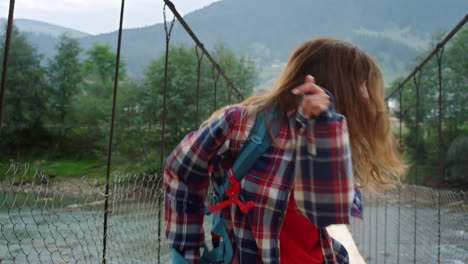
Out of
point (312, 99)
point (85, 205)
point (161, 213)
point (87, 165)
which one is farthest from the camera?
point (87, 165)

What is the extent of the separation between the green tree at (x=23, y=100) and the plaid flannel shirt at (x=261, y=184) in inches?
426

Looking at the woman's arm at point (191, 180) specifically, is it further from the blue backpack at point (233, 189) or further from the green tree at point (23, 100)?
the green tree at point (23, 100)

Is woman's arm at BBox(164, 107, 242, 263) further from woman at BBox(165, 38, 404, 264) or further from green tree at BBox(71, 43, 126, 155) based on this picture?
green tree at BBox(71, 43, 126, 155)

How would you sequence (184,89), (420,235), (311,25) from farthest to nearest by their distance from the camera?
(311,25)
(184,89)
(420,235)

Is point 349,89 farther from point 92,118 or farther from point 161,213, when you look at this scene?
point 92,118

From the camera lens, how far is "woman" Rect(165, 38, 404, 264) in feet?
1.62

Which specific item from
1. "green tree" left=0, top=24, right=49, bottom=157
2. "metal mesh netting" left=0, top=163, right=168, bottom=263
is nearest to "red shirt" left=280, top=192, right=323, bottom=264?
"metal mesh netting" left=0, top=163, right=168, bottom=263

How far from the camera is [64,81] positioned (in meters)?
16.9

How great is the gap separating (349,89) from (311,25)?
295 ft

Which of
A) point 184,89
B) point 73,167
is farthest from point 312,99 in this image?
point 184,89

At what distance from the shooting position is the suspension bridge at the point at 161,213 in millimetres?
1138

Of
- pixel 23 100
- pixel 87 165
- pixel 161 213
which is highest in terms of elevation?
pixel 23 100

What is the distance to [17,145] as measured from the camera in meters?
11.0

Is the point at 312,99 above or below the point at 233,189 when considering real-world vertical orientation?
above
